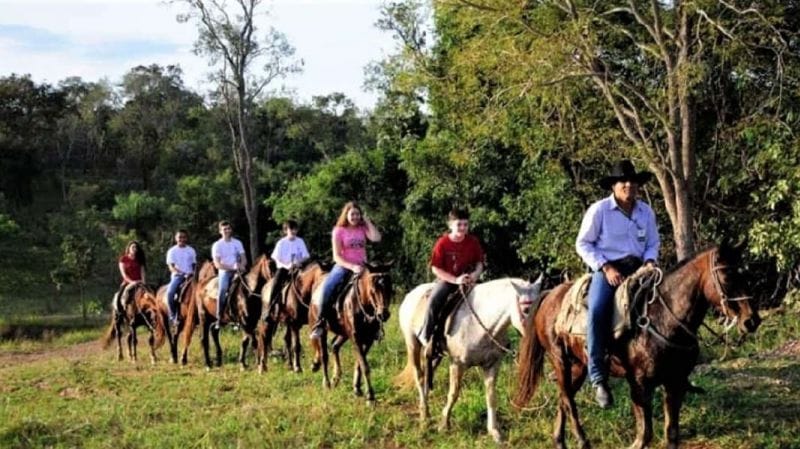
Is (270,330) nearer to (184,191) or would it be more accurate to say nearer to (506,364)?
(506,364)

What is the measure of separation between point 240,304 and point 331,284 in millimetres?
3361

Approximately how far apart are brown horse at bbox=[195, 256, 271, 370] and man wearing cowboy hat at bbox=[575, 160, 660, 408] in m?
7.19

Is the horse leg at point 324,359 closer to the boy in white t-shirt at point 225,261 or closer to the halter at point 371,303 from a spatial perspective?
the halter at point 371,303

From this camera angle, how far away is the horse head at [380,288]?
8719 millimetres

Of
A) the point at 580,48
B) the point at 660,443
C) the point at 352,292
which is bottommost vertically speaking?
the point at 660,443

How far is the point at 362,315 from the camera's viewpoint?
30.7ft

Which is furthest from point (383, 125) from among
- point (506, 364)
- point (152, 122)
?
point (152, 122)

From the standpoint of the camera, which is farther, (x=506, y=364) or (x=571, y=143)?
(x=571, y=143)

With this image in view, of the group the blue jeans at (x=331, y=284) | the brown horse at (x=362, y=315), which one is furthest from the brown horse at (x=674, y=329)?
the blue jeans at (x=331, y=284)

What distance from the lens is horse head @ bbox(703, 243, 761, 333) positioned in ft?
17.7

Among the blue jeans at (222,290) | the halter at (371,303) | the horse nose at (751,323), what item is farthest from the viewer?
the blue jeans at (222,290)

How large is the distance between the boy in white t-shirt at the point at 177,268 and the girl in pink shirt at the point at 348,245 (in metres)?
5.48

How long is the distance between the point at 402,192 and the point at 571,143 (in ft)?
35.8

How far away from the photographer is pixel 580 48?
14.4 metres
